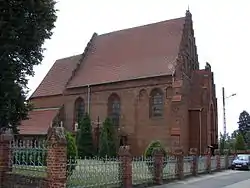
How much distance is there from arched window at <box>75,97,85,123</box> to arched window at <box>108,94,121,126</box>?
→ 11.4 ft

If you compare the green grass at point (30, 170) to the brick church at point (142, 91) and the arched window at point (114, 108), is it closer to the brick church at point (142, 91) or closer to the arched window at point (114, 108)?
the brick church at point (142, 91)

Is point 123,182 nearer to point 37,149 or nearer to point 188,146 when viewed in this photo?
point 37,149

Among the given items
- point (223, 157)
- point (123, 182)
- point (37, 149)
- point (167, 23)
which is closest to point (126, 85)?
point (167, 23)

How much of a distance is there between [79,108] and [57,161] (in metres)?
29.7

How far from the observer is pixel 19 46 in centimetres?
1703

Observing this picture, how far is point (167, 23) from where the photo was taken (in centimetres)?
3912

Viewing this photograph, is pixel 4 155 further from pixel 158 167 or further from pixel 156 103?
pixel 156 103

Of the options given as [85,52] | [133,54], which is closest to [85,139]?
[133,54]

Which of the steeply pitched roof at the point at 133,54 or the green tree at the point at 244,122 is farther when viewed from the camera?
the green tree at the point at 244,122

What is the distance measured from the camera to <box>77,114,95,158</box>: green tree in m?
35.2

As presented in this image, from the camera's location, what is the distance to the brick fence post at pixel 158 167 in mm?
17703

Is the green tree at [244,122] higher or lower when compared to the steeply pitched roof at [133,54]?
lower

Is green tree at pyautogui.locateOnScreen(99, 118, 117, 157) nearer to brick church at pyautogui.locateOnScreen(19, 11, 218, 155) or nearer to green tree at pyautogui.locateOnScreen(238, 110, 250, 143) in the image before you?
brick church at pyautogui.locateOnScreen(19, 11, 218, 155)

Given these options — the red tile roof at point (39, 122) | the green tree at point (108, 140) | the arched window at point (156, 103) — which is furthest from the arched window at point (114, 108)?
the red tile roof at point (39, 122)
